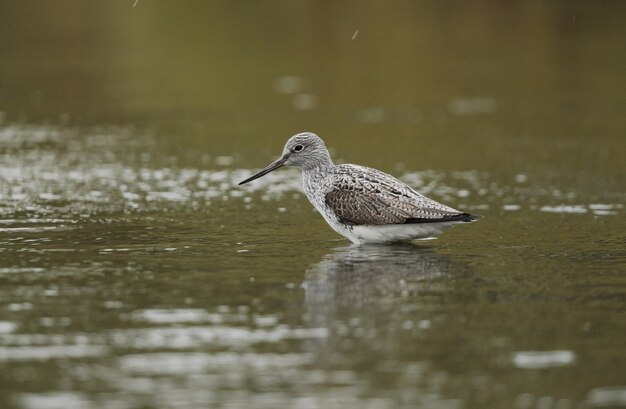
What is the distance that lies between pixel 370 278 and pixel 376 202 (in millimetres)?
1552

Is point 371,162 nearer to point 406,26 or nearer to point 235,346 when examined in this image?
point 235,346

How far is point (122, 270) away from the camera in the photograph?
898 cm

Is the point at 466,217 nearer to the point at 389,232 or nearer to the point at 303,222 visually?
the point at 389,232

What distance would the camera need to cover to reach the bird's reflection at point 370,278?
25.8 feet

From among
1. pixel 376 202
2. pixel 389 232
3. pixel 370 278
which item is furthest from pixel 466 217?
pixel 370 278

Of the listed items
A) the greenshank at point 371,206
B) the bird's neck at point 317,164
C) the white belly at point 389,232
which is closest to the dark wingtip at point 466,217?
the greenshank at point 371,206

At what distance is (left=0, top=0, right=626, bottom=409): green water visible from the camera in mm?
6438

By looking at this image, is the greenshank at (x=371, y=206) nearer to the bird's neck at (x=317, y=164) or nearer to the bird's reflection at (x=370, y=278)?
the bird's neck at (x=317, y=164)

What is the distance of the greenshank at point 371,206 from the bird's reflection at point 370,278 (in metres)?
0.15

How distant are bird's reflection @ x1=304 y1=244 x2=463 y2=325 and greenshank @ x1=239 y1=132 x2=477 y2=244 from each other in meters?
0.15

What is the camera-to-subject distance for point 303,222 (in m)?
11.3

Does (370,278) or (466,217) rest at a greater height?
(466,217)

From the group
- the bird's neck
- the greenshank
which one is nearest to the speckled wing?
the greenshank

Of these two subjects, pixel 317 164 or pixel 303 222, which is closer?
pixel 317 164
